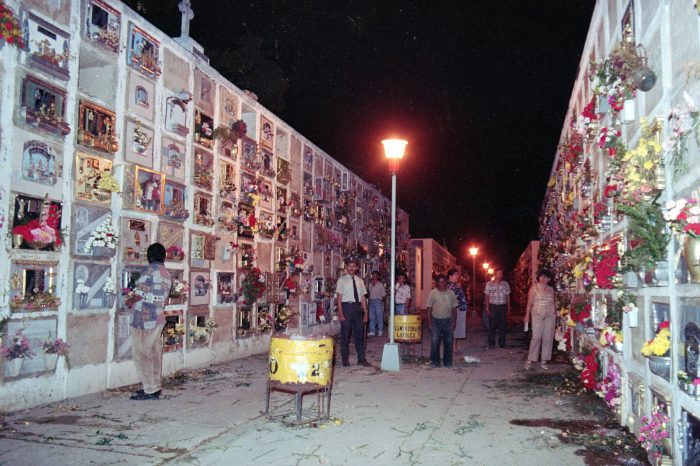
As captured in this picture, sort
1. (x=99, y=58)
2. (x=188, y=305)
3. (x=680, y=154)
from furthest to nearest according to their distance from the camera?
(x=188, y=305) < (x=99, y=58) < (x=680, y=154)

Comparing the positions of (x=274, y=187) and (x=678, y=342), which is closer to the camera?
(x=678, y=342)

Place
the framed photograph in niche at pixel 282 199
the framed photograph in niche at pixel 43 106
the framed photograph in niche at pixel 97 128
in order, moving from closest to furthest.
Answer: the framed photograph in niche at pixel 43 106 → the framed photograph in niche at pixel 97 128 → the framed photograph in niche at pixel 282 199

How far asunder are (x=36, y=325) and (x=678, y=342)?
5894 millimetres

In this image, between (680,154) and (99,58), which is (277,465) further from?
(99,58)

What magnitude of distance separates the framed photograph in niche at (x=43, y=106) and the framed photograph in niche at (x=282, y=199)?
19.8 ft

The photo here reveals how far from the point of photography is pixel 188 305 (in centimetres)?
888

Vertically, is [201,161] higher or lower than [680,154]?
higher

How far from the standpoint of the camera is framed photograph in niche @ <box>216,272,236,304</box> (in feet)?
32.1

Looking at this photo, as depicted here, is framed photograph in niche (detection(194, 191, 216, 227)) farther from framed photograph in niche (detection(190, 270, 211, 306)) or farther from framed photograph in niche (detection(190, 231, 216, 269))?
framed photograph in niche (detection(190, 270, 211, 306))

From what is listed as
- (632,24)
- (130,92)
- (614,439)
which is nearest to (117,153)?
(130,92)

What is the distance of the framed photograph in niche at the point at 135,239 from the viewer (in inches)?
295

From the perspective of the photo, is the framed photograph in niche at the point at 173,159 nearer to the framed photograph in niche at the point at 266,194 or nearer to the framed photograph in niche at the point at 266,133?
the framed photograph in niche at the point at 266,194

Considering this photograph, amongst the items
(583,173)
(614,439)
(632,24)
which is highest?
(632,24)

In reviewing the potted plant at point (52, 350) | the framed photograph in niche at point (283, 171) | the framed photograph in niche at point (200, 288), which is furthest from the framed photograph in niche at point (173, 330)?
the framed photograph in niche at point (283, 171)
